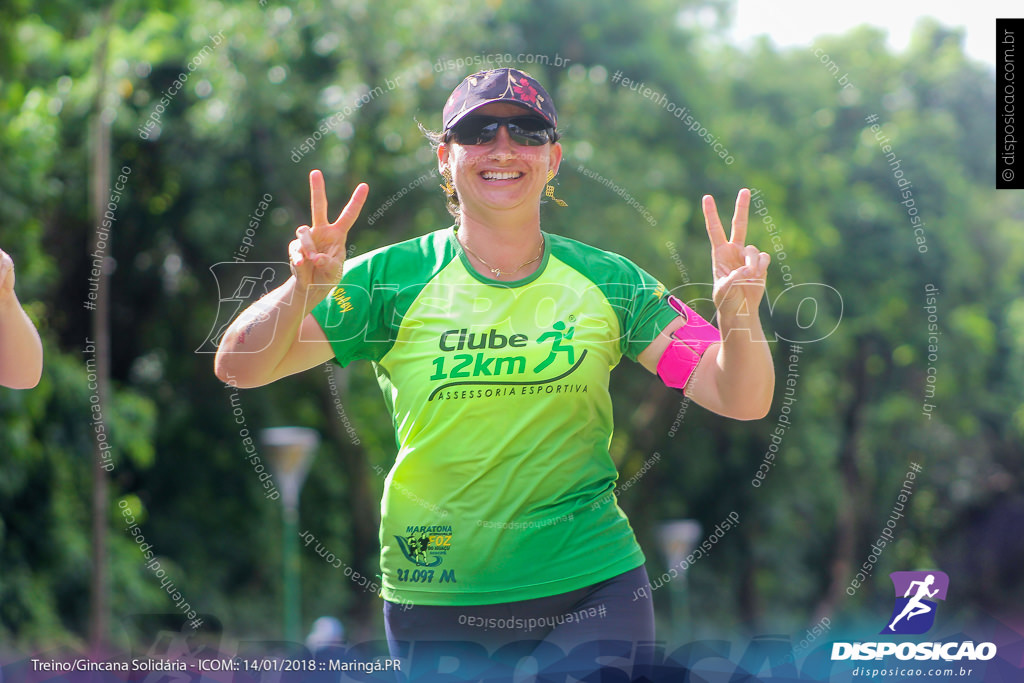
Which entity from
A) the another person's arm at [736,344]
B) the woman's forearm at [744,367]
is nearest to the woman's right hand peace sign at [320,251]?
the another person's arm at [736,344]

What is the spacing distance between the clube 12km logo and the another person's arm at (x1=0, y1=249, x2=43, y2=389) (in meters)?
2.13

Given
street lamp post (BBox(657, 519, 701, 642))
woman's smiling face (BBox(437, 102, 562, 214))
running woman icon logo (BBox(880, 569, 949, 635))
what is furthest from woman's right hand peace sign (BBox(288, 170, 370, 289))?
street lamp post (BBox(657, 519, 701, 642))

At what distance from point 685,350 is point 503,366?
431 mm

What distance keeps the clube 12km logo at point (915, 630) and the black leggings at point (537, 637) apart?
839 millimetres

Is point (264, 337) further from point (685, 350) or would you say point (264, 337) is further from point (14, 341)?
point (685, 350)

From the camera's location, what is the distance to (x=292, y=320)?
250cm

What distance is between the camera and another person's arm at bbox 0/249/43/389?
8.14 ft

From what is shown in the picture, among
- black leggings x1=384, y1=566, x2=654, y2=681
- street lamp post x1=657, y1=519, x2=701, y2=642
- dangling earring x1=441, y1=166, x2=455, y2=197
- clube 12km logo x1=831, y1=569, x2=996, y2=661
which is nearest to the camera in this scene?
black leggings x1=384, y1=566, x2=654, y2=681

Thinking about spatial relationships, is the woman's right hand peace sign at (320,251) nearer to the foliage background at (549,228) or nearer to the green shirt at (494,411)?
the green shirt at (494,411)

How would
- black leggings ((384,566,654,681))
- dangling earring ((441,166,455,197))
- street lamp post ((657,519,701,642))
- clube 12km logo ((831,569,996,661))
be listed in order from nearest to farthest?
black leggings ((384,566,654,681)), dangling earring ((441,166,455,197)), clube 12km logo ((831,569,996,661)), street lamp post ((657,519,701,642))

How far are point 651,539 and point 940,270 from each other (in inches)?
264

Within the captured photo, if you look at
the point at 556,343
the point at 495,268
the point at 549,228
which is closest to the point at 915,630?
the point at 556,343

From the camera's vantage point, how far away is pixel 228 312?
4.23 metres

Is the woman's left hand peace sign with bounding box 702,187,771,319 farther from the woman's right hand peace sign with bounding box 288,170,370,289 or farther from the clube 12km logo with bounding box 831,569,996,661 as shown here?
the clube 12km logo with bounding box 831,569,996,661
